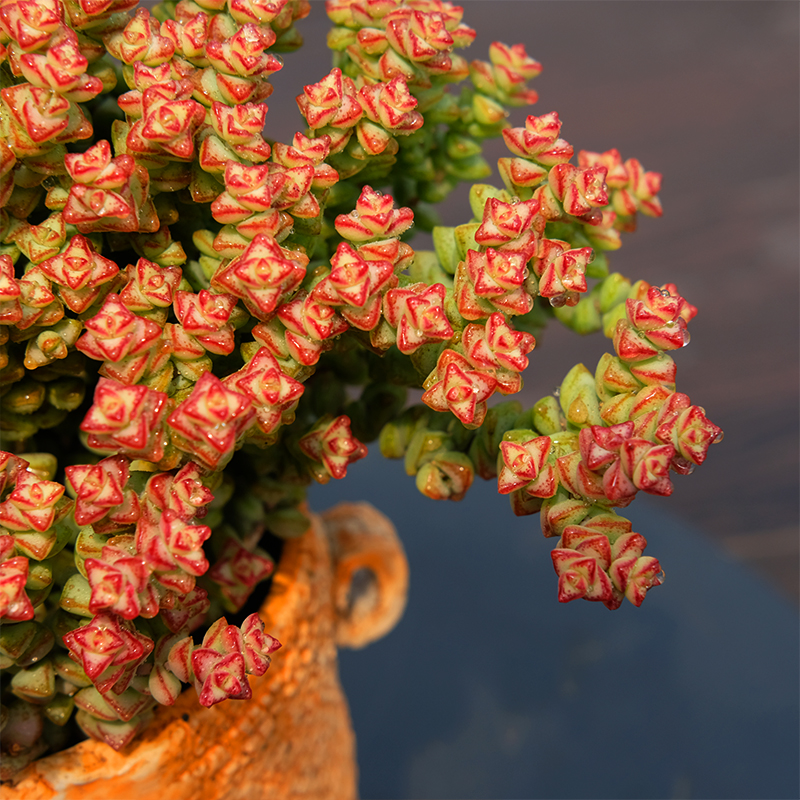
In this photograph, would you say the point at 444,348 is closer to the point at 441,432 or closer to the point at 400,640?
the point at 441,432

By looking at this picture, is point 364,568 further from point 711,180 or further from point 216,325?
point 711,180

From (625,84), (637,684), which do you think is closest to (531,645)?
(637,684)

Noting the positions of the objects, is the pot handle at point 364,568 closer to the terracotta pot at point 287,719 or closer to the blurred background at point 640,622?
the terracotta pot at point 287,719

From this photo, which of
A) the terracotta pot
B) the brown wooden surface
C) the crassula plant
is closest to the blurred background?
the brown wooden surface

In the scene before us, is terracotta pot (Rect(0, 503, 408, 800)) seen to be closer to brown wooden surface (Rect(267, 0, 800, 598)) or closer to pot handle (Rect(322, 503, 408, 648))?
pot handle (Rect(322, 503, 408, 648))

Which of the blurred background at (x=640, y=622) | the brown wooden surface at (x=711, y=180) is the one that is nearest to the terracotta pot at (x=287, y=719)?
the blurred background at (x=640, y=622)

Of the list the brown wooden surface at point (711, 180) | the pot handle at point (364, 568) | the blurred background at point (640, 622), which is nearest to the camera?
the pot handle at point (364, 568)
